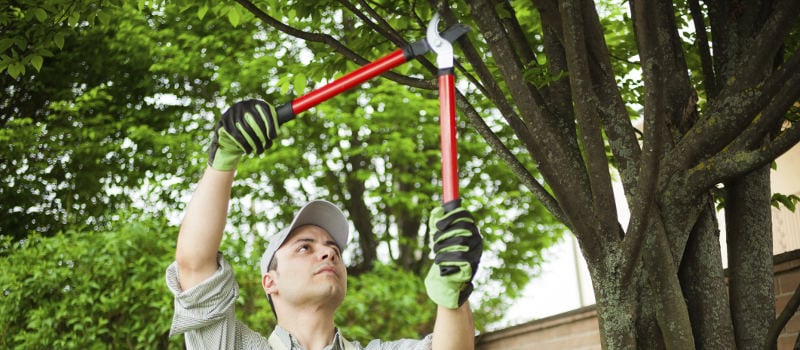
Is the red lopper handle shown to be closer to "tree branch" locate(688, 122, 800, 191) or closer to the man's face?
the man's face

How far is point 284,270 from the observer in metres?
2.77

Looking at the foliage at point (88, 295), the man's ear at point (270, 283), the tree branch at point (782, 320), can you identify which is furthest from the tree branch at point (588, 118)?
the foliage at point (88, 295)

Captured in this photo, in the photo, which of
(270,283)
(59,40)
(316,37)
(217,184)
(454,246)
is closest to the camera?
(454,246)

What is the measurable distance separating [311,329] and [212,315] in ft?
1.19

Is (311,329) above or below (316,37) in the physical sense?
below

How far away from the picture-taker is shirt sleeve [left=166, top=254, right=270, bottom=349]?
2.40 m

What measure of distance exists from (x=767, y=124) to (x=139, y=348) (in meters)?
5.70

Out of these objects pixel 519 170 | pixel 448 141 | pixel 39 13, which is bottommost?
pixel 448 141

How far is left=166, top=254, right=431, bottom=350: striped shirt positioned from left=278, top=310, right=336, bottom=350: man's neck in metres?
0.15

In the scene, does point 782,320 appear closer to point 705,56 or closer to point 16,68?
point 705,56

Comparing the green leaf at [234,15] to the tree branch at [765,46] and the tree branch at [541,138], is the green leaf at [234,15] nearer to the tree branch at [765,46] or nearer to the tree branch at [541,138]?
the tree branch at [541,138]

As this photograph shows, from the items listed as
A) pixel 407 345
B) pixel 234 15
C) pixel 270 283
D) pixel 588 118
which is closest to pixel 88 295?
pixel 234 15

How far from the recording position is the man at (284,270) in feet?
6.47

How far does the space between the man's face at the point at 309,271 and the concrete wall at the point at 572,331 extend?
231 centimetres
